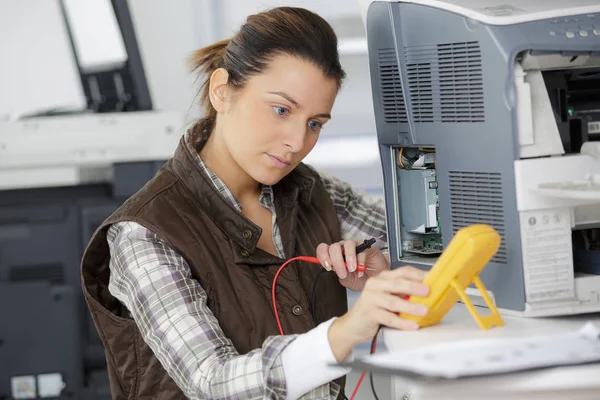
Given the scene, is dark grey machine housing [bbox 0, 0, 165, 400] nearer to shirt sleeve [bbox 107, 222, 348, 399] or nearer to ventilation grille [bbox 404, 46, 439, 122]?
shirt sleeve [bbox 107, 222, 348, 399]

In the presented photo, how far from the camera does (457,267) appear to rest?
1.05 meters

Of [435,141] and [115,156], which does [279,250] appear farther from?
[115,156]

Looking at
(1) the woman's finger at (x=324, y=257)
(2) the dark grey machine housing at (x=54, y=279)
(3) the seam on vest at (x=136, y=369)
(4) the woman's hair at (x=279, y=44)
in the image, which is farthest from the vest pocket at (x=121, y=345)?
(2) the dark grey machine housing at (x=54, y=279)

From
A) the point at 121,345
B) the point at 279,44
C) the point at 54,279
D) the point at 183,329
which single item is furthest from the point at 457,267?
the point at 54,279

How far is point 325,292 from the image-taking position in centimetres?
158

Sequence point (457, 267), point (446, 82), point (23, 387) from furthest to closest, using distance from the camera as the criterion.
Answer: point (23, 387) < point (446, 82) < point (457, 267)

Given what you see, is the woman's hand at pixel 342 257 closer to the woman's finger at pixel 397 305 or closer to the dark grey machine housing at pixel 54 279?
the woman's finger at pixel 397 305

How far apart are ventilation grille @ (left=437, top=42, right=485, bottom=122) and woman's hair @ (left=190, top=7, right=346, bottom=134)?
0.21 metres

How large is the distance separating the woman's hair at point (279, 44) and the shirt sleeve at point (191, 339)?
314 millimetres

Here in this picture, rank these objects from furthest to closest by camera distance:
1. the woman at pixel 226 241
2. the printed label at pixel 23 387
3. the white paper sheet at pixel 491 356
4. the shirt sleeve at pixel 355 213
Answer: the printed label at pixel 23 387, the shirt sleeve at pixel 355 213, the woman at pixel 226 241, the white paper sheet at pixel 491 356

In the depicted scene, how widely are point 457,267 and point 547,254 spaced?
187 mm

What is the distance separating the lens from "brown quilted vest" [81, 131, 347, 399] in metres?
1.38

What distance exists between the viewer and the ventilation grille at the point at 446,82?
47.8 inches

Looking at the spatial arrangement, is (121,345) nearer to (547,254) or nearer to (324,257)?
(324,257)
